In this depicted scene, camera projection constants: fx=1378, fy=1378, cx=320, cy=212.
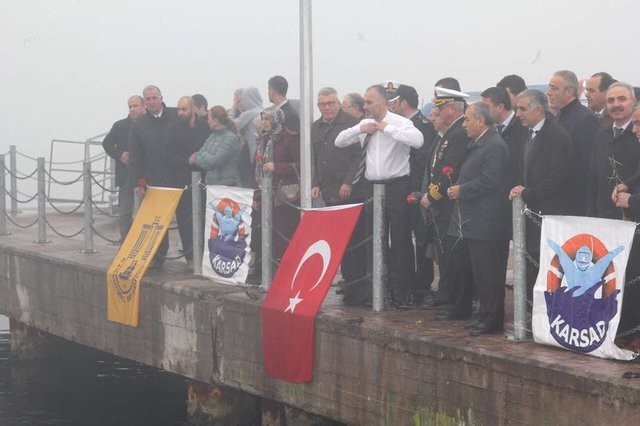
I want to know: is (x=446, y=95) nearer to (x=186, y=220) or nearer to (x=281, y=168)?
(x=281, y=168)

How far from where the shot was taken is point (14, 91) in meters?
18.6

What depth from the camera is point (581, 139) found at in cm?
852

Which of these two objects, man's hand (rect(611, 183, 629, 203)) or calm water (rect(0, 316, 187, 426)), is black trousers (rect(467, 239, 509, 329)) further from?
calm water (rect(0, 316, 187, 426))

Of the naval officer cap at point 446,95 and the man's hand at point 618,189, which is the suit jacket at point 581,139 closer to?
the man's hand at point 618,189

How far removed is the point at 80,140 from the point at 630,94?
11797 mm

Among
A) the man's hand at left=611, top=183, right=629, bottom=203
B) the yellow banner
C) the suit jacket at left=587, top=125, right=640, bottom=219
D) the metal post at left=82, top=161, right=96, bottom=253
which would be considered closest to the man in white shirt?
the suit jacket at left=587, top=125, right=640, bottom=219

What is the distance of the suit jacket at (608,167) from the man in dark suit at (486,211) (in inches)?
23.1

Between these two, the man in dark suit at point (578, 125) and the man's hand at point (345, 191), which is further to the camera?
the man's hand at point (345, 191)

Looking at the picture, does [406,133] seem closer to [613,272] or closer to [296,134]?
[296,134]

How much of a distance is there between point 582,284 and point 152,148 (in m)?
5.64

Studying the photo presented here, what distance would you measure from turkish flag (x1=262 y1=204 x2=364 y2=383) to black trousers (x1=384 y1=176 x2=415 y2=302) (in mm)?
308

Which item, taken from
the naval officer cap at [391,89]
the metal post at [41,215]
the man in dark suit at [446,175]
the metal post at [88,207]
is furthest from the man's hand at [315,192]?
the metal post at [41,215]

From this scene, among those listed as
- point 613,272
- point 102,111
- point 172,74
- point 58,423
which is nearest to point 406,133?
point 613,272

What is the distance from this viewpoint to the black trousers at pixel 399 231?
9594 millimetres
